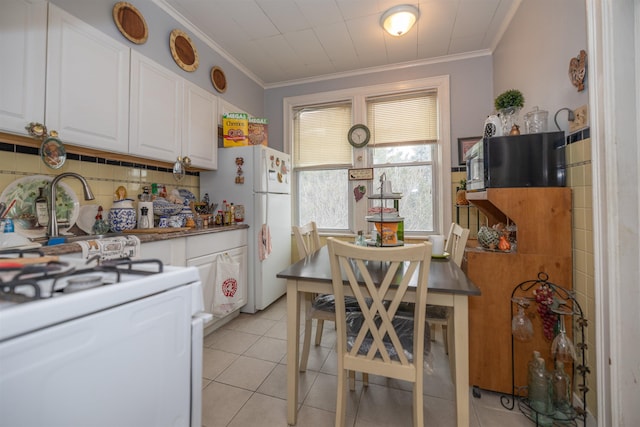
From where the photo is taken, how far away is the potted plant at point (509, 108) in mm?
1735

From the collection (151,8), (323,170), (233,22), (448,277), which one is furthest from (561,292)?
(151,8)

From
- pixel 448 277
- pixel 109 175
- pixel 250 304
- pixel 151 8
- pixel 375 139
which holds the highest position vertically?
pixel 151 8

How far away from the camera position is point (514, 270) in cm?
150

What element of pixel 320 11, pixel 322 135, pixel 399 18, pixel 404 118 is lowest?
pixel 322 135

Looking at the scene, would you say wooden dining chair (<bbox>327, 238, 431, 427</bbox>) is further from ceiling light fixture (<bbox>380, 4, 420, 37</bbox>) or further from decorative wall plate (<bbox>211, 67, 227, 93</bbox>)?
decorative wall plate (<bbox>211, 67, 227, 93</bbox>)

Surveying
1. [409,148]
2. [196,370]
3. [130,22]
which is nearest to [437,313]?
[196,370]

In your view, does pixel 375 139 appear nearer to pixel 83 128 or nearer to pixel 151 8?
pixel 151 8

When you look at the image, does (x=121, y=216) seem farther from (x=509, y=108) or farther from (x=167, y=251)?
(x=509, y=108)

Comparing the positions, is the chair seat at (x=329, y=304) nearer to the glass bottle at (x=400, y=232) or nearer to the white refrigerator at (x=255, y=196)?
the glass bottle at (x=400, y=232)

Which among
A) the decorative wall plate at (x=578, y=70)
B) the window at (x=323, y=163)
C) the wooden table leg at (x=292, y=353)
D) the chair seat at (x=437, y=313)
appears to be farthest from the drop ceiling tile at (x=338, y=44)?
the chair seat at (x=437, y=313)

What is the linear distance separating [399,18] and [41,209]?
2.89m

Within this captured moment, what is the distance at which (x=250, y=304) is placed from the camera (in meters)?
2.64

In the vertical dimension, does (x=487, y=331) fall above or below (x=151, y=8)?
below

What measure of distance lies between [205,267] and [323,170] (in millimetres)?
1873
